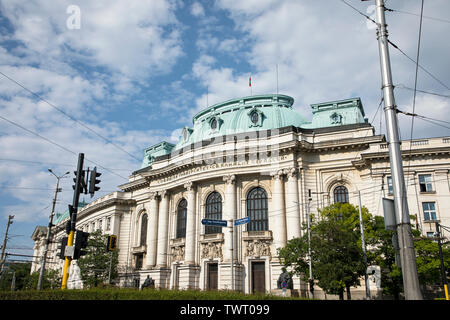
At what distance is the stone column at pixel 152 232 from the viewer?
171ft

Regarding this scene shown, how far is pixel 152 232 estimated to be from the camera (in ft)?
175

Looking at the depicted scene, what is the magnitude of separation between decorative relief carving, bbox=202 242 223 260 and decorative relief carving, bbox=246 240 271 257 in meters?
3.60

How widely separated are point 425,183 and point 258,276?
19.4m

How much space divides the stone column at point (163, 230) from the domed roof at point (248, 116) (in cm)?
911

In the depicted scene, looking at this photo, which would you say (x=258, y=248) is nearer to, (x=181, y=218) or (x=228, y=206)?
(x=228, y=206)

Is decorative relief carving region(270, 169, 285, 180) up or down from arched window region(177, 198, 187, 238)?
up

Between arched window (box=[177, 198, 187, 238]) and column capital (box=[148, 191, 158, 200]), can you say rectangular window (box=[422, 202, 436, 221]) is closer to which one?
arched window (box=[177, 198, 187, 238])

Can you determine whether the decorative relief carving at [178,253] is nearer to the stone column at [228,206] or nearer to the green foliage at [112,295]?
the stone column at [228,206]

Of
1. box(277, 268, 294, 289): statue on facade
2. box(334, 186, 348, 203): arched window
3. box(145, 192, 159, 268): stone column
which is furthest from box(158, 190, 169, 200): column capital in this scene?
box(334, 186, 348, 203): arched window

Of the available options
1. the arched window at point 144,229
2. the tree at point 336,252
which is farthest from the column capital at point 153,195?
the tree at point 336,252

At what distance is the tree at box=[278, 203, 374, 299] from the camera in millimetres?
28734

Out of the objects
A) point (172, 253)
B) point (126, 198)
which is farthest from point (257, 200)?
point (126, 198)

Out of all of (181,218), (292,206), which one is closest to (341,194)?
(292,206)
